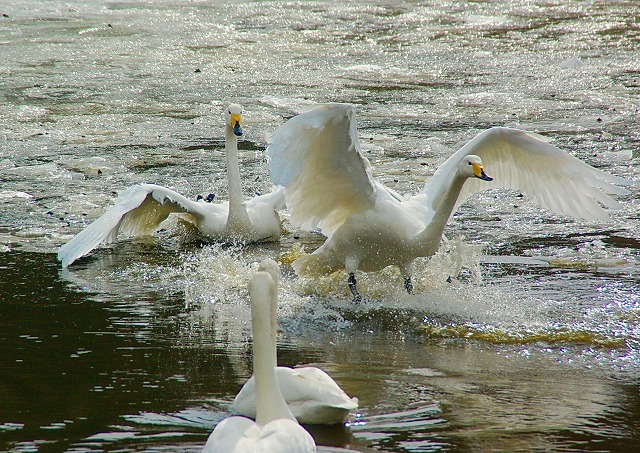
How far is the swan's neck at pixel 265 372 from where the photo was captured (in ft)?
13.3

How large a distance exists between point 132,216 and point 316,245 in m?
1.65

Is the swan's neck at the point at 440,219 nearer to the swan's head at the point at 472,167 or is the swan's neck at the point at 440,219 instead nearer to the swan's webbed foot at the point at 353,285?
the swan's head at the point at 472,167

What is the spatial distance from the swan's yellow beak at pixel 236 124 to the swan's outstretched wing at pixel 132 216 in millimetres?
726

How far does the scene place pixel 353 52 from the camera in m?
17.1

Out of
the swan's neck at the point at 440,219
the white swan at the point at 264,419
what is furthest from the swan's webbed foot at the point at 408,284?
the white swan at the point at 264,419

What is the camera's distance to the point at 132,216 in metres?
9.03

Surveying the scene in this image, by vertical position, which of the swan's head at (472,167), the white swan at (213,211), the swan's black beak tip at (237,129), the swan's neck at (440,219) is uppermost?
the swan's black beak tip at (237,129)

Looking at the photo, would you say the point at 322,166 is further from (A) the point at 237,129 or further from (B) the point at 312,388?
(B) the point at 312,388

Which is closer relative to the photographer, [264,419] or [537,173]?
[264,419]

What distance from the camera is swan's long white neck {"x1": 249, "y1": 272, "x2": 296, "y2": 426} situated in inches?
159

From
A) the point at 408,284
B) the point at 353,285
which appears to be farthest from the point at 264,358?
the point at 408,284

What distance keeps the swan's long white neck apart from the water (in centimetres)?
46

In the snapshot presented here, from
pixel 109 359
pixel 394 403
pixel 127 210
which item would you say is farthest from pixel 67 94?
pixel 394 403

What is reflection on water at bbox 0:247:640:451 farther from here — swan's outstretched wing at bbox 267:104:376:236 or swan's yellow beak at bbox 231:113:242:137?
swan's yellow beak at bbox 231:113:242:137
